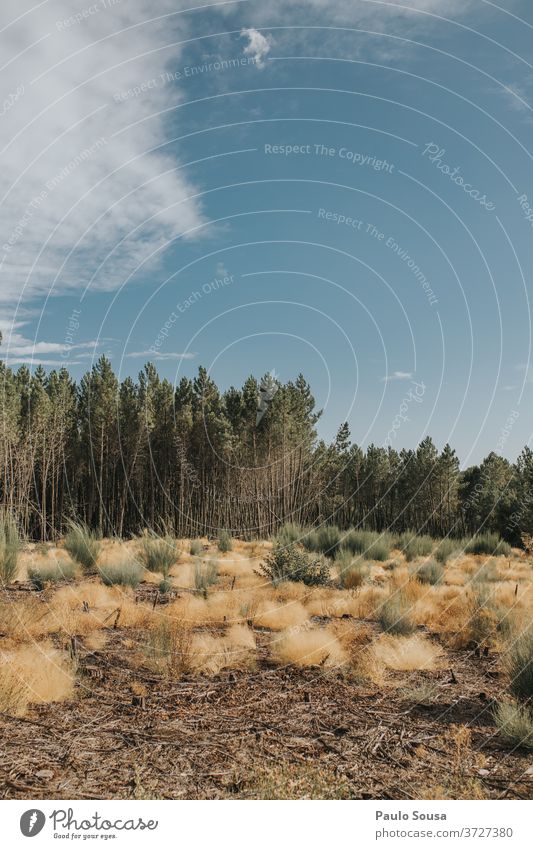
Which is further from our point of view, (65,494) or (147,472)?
(147,472)

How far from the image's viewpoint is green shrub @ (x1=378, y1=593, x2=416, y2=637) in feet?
32.8

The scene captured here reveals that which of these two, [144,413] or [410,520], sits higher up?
[144,413]

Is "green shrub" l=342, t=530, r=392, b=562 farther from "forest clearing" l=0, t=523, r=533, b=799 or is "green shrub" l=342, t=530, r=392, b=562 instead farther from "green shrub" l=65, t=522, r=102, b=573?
"green shrub" l=65, t=522, r=102, b=573

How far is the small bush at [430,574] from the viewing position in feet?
53.5

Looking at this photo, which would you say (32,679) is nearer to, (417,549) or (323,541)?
(323,541)

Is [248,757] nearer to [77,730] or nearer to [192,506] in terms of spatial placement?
[77,730]

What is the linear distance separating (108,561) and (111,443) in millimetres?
36174

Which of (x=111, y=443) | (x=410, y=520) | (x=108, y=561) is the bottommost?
(x=410, y=520)

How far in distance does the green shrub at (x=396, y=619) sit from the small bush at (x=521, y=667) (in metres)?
2.76

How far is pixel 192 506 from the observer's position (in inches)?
2106

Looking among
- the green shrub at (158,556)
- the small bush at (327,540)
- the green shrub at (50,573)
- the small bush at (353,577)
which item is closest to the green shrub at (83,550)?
the green shrub at (50,573)
